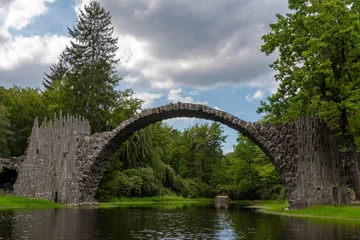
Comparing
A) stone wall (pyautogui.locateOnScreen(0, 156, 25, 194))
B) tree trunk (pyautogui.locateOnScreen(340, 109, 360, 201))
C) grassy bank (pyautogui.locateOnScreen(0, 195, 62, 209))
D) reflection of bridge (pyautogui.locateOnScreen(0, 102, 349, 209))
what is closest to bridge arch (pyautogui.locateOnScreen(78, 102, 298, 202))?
reflection of bridge (pyautogui.locateOnScreen(0, 102, 349, 209))

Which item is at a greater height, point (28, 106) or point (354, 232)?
point (28, 106)

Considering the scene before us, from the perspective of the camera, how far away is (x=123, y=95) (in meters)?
43.8

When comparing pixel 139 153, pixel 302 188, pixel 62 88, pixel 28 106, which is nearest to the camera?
pixel 302 188

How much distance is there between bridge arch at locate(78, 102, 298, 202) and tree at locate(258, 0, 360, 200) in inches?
70.8

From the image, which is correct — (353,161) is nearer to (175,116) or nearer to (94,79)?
(175,116)

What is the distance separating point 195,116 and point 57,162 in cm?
1042

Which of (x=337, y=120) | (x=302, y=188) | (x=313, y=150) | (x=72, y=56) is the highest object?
(x=72, y=56)

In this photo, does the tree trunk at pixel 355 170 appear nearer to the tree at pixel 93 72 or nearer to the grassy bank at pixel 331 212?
the grassy bank at pixel 331 212

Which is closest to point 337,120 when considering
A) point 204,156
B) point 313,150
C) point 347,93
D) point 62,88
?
point 313,150

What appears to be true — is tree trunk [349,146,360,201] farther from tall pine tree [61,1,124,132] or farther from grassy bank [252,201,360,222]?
tall pine tree [61,1,124,132]

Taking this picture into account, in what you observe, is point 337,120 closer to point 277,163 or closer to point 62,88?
point 277,163

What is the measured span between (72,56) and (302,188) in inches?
1099

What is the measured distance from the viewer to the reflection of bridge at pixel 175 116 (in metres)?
24.2

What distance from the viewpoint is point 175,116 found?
28.2 meters
